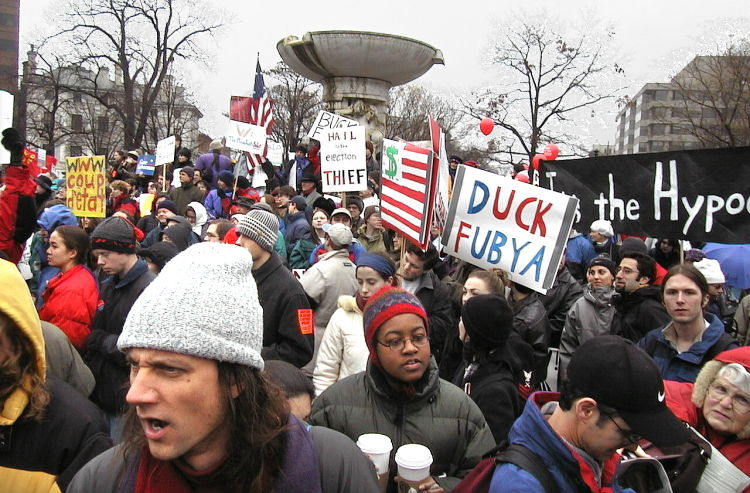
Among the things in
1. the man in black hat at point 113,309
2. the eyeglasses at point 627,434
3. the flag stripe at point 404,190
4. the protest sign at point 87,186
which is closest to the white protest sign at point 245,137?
the protest sign at point 87,186

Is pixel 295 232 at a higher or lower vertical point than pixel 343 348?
higher

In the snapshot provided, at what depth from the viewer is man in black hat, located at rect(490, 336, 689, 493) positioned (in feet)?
6.20

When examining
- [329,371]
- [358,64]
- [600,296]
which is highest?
[358,64]

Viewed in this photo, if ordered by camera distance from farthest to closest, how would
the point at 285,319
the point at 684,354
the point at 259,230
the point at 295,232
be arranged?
1. the point at 295,232
2. the point at 259,230
3. the point at 285,319
4. the point at 684,354

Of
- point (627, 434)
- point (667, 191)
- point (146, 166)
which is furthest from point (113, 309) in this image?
point (146, 166)

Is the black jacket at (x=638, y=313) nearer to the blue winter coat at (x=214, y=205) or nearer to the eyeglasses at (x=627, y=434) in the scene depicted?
the eyeglasses at (x=627, y=434)

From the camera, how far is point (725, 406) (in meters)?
2.63

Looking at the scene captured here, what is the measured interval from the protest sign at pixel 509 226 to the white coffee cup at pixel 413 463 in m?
2.55

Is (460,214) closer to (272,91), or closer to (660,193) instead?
(660,193)

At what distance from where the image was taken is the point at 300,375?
9.14ft

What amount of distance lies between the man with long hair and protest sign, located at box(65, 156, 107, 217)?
7013 millimetres

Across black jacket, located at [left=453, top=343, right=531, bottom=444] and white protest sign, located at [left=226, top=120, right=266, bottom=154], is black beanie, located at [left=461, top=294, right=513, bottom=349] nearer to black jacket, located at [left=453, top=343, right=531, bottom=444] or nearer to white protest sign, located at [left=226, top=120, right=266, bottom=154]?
black jacket, located at [left=453, top=343, right=531, bottom=444]

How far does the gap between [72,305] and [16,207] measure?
6.07 ft

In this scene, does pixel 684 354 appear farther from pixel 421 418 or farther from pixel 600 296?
pixel 421 418
